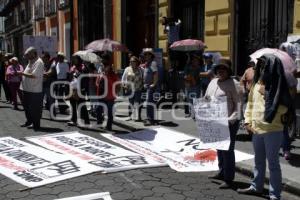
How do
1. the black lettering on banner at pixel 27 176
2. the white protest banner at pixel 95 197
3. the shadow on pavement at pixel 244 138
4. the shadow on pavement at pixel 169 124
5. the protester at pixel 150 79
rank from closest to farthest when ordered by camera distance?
the white protest banner at pixel 95 197 < the black lettering on banner at pixel 27 176 < the shadow on pavement at pixel 244 138 < the shadow on pavement at pixel 169 124 < the protester at pixel 150 79

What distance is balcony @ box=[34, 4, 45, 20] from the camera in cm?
3416

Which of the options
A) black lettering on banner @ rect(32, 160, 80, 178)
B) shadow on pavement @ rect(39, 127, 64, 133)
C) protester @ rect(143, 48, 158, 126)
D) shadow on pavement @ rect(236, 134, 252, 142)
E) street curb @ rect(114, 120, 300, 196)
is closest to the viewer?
street curb @ rect(114, 120, 300, 196)

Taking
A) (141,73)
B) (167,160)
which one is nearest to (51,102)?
(141,73)

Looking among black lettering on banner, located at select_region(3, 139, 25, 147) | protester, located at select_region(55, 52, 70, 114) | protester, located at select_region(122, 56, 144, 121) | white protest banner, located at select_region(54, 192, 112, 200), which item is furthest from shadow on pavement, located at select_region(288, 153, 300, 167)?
protester, located at select_region(55, 52, 70, 114)

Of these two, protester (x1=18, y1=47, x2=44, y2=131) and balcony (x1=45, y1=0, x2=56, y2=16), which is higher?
balcony (x1=45, y1=0, x2=56, y2=16)

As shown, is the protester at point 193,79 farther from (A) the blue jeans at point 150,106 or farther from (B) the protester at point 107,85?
(B) the protester at point 107,85

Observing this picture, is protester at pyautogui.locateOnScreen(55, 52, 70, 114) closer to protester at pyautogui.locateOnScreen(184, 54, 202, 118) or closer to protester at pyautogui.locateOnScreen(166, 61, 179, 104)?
protester at pyautogui.locateOnScreen(184, 54, 202, 118)

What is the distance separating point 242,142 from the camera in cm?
900

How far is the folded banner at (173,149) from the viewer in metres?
7.46

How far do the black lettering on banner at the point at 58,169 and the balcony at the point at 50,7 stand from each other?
24.3 metres

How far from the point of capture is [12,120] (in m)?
12.4

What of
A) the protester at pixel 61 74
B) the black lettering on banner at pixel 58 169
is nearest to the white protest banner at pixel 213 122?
the black lettering on banner at pixel 58 169

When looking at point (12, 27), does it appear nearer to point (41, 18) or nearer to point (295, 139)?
point (41, 18)

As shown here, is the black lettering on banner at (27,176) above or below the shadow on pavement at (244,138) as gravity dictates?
below
